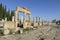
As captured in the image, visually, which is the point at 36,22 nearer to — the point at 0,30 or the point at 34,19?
the point at 34,19

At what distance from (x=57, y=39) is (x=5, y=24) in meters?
12.0

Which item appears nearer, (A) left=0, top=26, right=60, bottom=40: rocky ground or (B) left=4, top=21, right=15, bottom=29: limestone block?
(A) left=0, top=26, right=60, bottom=40: rocky ground

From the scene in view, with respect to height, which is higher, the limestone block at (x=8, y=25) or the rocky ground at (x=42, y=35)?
the limestone block at (x=8, y=25)

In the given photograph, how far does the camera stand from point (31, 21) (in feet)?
103

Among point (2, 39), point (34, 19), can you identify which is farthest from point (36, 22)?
point (2, 39)

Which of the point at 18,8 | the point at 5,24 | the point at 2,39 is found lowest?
the point at 2,39

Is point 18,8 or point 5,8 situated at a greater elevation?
point 5,8

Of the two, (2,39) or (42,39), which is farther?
(2,39)

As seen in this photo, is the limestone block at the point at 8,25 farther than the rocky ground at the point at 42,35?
Yes

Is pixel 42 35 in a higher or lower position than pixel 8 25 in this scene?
lower

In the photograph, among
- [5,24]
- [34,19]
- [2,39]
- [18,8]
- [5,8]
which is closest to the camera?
Answer: [2,39]

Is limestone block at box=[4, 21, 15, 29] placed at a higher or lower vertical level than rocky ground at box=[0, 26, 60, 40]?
higher

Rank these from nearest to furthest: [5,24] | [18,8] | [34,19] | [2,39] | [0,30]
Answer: [2,39]
[0,30]
[5,24]
[18,8]
[34,19]

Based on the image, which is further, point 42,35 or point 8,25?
point 8,25
